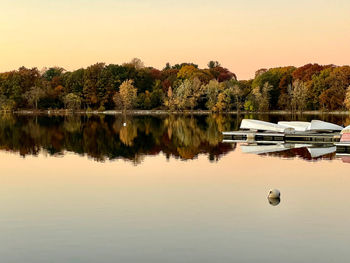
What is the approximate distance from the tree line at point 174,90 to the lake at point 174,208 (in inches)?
2766

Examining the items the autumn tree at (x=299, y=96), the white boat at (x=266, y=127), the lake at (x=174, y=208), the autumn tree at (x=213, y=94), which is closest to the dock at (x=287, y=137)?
the white boat at (x=266, y=127)

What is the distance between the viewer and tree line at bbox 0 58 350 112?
101438mm

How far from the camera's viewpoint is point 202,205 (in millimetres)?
16922

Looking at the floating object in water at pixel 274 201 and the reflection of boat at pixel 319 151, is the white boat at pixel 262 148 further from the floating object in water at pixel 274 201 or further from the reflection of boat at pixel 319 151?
the floating object in water at pixel 274 201

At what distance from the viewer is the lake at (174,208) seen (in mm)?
12367

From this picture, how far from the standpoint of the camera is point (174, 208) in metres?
16.5

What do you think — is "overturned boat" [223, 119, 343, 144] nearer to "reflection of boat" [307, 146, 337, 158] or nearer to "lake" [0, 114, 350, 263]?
"reflection of boat" [307, 146, 337, 158]

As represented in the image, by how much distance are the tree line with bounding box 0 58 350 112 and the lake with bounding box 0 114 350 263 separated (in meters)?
70.3

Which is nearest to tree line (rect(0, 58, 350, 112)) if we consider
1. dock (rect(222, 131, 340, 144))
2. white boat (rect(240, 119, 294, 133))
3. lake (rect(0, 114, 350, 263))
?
white boat (rect(240, 119, 294, 133))

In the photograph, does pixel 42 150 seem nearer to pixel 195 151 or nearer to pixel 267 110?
pixel 195 151

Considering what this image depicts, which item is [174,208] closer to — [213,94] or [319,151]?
[319,151]

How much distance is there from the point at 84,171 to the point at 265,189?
31.6 ft

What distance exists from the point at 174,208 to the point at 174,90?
95.2m

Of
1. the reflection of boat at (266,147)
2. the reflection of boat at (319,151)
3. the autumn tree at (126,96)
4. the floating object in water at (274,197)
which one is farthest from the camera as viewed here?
the autumn tree at (126,96)
